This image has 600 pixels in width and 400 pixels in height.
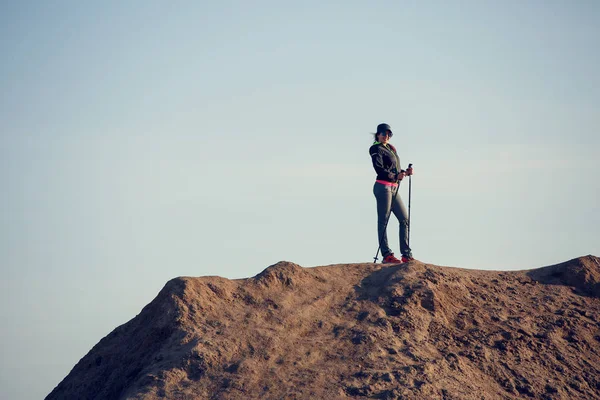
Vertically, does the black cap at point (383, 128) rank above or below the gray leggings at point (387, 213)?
above

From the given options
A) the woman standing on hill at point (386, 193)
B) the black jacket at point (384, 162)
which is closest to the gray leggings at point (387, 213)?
the woman standing on hill at point (386, 193)

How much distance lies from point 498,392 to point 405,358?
136 centimetres

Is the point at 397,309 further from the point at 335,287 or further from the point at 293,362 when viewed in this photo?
the point at 293,362

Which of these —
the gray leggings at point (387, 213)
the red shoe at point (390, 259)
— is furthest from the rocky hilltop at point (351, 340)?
the gray leggings at point (387, 213)

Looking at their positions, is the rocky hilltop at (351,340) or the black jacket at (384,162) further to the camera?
the black jacket at (384,162)

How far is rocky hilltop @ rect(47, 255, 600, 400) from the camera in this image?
31.8ft

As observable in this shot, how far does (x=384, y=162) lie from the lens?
13891 millimetres

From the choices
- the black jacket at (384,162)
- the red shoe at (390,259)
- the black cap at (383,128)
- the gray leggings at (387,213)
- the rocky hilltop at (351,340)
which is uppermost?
the black cap at (383,128)

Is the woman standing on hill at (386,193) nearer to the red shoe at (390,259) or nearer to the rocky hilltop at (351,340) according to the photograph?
the red shoe at (390,259)

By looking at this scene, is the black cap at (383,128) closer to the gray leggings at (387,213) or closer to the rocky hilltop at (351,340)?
the gray leggings at (387,213)

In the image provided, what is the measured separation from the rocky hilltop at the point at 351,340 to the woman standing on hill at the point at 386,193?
113cm

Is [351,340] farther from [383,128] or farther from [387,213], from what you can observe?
[383,128]

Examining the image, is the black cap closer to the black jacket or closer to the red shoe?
the black jacket

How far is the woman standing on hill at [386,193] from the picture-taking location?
1367cm
